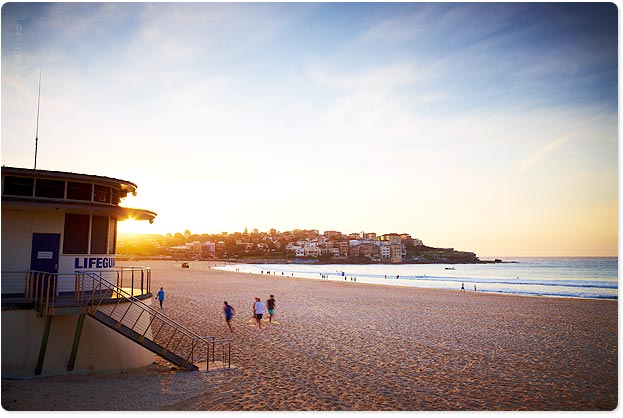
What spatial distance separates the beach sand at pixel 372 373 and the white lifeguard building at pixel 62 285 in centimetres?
49

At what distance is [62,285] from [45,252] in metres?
0.85

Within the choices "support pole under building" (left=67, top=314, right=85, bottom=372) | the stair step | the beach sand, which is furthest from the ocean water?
"support pole under building" (left=67, top=314, right=85, bottom=372)

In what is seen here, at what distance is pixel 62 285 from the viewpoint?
930 centimetres

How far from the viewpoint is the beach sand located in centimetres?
793

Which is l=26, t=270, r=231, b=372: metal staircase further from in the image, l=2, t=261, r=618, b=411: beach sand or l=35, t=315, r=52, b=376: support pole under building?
l=2, t=261, r=618, b=411: beach sand

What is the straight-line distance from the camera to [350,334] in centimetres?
1525

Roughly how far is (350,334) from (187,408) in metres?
8.61

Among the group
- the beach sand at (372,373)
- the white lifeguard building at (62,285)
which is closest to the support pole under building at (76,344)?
the white lifeguard building at (62,285)

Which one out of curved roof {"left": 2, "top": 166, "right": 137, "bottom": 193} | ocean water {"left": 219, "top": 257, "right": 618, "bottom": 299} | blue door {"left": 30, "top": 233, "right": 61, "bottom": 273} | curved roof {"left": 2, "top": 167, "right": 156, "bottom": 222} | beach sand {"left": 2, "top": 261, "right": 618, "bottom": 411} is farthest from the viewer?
ocean water {"left": 219, "top": 257, "right": 618, "bottom": 299}

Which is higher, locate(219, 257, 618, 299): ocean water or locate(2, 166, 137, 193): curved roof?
locate(2, 166, 137, 193): curved roof

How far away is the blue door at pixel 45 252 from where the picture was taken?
9.05 meters

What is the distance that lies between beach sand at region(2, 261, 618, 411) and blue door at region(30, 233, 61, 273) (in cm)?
239

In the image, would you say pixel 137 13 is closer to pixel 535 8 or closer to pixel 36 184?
pixel 36 184

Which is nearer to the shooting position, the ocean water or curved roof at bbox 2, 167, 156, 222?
curved roof at bbox 2, 167, 156, 222
